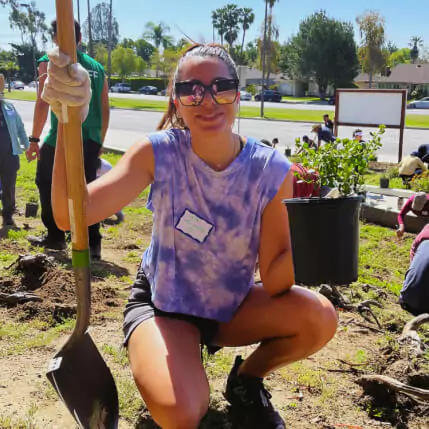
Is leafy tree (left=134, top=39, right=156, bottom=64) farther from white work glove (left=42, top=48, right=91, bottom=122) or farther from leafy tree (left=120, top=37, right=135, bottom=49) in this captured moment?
white work glove (left=42, top=48, right=91, bottom=122)

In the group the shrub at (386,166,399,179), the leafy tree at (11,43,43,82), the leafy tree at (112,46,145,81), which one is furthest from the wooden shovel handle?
the leafy tree at (11,43,43,82)

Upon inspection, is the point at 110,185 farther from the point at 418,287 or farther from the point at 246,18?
the point at 246,18

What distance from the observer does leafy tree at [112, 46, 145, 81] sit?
6469 cm

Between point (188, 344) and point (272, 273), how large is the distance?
412mm

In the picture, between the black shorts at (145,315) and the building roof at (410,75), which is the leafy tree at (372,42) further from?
the black shorts at (145,315)

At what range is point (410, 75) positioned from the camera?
234ft

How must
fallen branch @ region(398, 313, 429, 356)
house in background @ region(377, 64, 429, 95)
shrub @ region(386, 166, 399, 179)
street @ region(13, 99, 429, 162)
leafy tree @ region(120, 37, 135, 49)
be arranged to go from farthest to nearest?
leafy tree @ region(120, 37, 135, 49), house in background @ region(377, 64, 429, 95), street @ region(13, 99, 429, 162), shrub @ region(386, 166, 399, 179), fallen branch @ region(398, 313, 429, 356)

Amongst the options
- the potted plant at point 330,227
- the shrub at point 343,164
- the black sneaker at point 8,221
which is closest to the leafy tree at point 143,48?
the black sneaker at point 8,221

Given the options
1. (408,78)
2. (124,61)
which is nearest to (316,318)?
(124,61)

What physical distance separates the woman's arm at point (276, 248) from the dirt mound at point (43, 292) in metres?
1.60

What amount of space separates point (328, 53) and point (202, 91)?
203 feet

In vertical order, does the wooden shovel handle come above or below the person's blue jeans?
above

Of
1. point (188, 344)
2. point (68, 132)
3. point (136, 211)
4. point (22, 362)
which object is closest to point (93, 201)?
point (68, 132)

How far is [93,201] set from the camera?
6.45 feet
